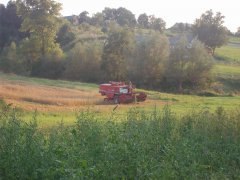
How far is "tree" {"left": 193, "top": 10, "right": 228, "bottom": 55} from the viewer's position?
66.8m

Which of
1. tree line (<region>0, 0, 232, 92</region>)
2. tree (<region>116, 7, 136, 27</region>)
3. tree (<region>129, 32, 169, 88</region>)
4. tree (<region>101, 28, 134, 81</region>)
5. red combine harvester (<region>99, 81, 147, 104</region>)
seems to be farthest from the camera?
tree (<region>116, 7, 136, 27</region>)

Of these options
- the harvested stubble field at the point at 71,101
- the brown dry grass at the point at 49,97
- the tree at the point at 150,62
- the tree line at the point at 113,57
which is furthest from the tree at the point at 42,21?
the brown dry grass at the point at 49,97

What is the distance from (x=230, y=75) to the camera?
52.8m

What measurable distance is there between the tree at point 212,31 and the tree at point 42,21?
23.3m

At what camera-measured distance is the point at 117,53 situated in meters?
52.0

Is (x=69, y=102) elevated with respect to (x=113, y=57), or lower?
lower

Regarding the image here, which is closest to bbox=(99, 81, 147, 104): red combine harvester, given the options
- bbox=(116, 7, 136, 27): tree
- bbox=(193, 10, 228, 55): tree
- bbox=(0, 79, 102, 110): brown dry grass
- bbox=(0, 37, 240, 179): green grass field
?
bbox=(0, 79, 102, 110): brown dry grass

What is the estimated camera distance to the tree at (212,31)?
219ft

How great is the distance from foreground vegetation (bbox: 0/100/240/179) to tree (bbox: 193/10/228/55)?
189ft

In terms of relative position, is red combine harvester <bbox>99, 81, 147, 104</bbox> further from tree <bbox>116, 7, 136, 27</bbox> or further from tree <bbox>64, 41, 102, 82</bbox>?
tree <bbox>116, 7, 136, 27</bbox>

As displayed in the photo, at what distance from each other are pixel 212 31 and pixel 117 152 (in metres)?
61.6

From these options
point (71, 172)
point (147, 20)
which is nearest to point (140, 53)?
point (71, 172)

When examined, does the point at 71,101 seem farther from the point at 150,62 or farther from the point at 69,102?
the point at 150,62

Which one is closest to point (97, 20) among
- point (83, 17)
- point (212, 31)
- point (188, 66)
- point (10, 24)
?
point (83, 17)
